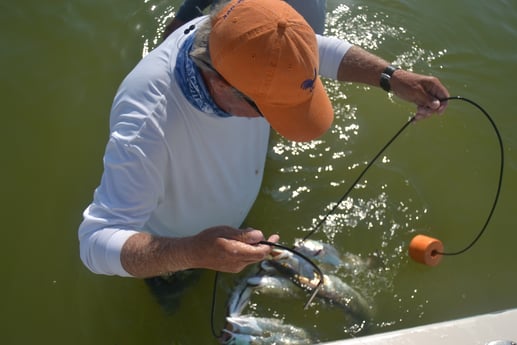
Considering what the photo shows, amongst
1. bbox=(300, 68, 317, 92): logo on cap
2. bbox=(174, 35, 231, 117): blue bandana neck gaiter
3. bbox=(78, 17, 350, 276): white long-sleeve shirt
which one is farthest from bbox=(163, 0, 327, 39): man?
bbox=(300, 68, 317, 92): logo on cap

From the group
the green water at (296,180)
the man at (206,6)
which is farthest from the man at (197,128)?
the man at (206,6)

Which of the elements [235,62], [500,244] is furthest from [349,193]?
[235,62]

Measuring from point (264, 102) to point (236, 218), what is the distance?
3.35ft

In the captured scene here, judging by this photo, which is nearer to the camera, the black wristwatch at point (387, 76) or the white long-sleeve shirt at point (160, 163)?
the white long-sleeve shirt at point (160, 163)

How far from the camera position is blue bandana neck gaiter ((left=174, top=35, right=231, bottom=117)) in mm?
1935

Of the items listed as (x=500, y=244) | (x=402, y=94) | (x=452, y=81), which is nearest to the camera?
(x=402, y=94)

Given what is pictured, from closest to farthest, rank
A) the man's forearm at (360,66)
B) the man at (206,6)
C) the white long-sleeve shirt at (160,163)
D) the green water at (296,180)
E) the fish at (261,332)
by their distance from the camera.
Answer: the white long-sleeve shirt at (160,163) < the man's forearm at (360,66) < the fish at (261,332) < the green water at (296,180) < the man at (206,6)

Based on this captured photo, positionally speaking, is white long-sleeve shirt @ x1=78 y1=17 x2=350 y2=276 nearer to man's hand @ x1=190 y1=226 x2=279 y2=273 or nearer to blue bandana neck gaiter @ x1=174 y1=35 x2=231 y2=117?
blue bandana neck gaiter @ x1=174 y1=35 x2=231 y2=117

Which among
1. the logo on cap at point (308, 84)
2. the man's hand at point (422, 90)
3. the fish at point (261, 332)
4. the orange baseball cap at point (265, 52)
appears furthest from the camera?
the fish at point (261, 332)

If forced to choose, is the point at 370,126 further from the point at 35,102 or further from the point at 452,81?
the point at 35,102

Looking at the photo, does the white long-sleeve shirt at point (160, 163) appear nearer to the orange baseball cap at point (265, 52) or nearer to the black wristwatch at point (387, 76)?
the orange baseball cap at point (265, 52)

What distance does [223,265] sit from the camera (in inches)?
67.8

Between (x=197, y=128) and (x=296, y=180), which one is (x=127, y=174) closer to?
(x=197, y=128)

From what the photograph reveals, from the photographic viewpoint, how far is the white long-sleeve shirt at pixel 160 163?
1885mm
